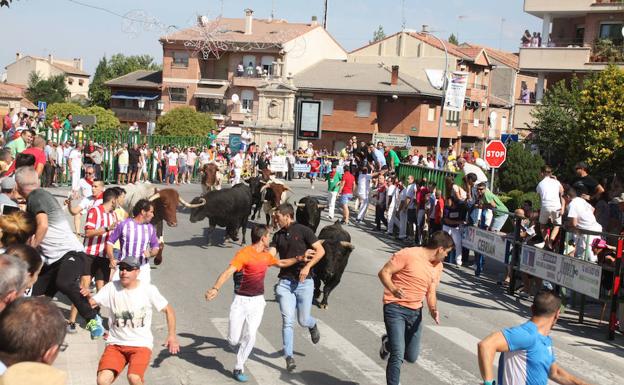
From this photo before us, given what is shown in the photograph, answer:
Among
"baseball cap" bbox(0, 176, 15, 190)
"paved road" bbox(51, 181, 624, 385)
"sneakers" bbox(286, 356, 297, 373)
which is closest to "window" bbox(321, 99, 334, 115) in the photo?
"paved road" bbox(51, 181, 624, 385)

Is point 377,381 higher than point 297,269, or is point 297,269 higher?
point 297,269

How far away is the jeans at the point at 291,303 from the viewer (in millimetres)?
9648

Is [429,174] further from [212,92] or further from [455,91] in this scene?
[212,92]

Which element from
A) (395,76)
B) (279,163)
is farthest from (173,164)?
(395,76)

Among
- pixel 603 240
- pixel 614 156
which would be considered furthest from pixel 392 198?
pixel 603 240

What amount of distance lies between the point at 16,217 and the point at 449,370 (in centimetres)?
531

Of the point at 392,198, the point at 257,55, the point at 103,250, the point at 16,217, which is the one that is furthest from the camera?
the point at 257,55

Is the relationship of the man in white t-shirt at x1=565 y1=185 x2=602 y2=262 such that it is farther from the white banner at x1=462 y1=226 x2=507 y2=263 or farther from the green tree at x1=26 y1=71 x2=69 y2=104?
the green tree at x1=26 y1=71 x2=69 y2=104

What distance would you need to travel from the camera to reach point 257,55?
71.2 metres

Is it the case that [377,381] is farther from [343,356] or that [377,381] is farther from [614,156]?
[614,156]

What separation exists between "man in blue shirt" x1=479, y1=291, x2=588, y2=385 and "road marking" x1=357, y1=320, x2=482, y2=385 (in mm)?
3500

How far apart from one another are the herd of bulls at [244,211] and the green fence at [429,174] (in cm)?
491

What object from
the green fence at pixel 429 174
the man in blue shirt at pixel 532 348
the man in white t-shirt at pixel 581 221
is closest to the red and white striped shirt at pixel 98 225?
the man in blue shirt at pixel 532 348

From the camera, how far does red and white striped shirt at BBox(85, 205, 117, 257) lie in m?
11.1
